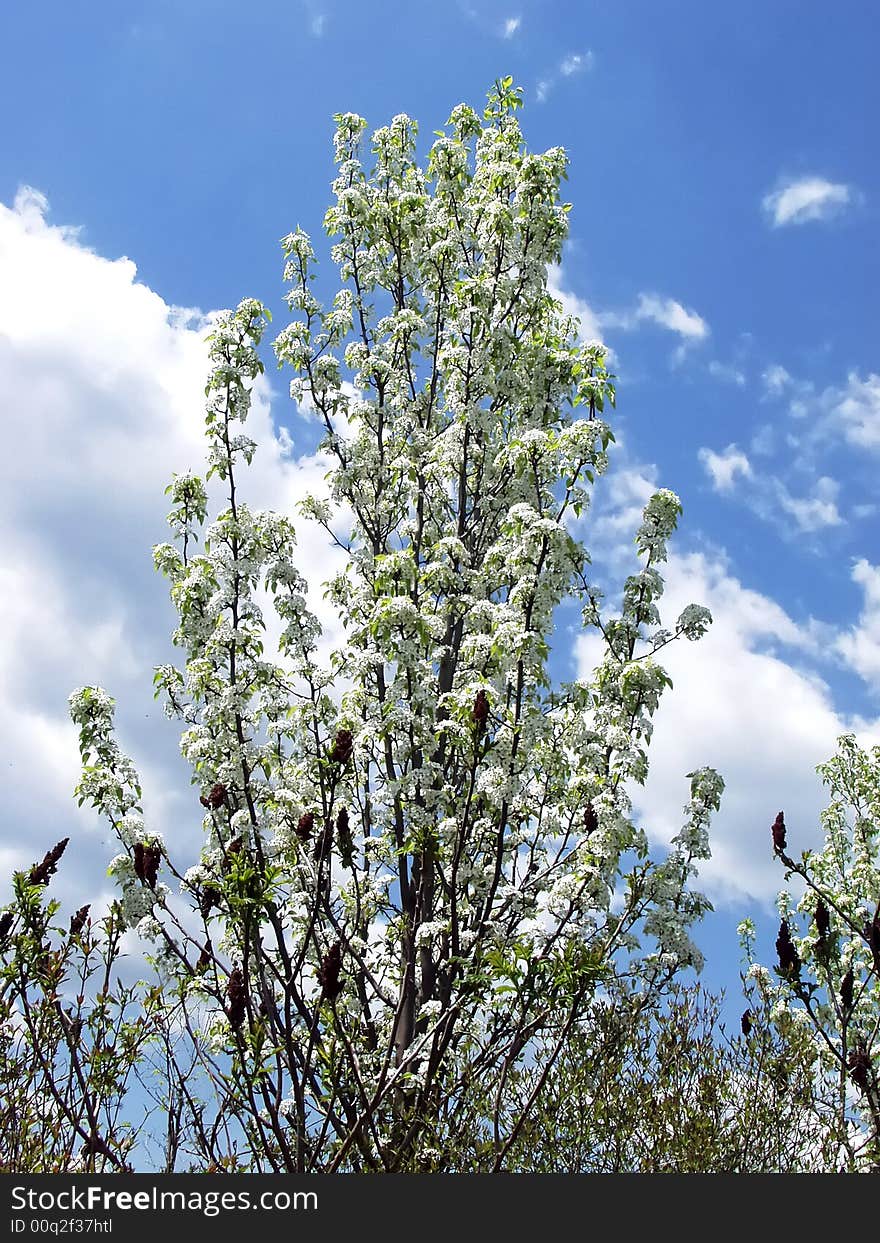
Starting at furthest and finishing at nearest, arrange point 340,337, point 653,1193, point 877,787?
point 877,787, point 340,337, point 653,1193

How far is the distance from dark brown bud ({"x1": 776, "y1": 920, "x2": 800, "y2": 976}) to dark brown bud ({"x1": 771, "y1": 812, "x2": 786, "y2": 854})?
2.33ft

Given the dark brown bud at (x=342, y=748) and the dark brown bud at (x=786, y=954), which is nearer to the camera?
the dark brown bud at (x=342, y=748)

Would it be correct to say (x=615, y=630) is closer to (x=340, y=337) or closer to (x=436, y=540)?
(x=436, y=540)

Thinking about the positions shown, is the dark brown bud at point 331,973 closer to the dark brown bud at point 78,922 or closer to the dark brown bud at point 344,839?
the dark brown bud at point 344,839

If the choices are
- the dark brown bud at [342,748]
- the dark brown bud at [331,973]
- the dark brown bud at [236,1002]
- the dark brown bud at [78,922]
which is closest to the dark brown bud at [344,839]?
the dark brown bud at [342,748]

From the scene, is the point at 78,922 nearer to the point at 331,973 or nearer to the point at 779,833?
the point at 331,973

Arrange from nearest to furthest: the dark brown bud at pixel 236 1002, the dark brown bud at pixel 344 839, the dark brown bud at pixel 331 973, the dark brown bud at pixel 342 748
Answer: the dark brown bud at pixel 331 973
the dark brown bud at pixel 236 1002
the dark brown bud at pixel 344 839
the dark brown bud at pixel 342 748

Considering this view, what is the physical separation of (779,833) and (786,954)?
98 cm

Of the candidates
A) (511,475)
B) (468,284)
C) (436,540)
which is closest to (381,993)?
(436,540)

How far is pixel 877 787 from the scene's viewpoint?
16.4 meters

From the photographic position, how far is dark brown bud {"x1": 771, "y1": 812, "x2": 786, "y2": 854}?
299 inches

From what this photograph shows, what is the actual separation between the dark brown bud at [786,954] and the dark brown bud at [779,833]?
71cm

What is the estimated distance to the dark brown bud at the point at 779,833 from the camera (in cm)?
760

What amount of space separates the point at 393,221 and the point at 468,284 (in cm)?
217
